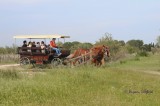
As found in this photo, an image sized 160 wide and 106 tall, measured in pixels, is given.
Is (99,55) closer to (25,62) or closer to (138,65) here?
(25,62)

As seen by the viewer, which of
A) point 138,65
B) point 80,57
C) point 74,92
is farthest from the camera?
point 138,65

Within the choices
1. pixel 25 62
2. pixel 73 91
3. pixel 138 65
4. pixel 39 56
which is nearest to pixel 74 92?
pixel 73 91

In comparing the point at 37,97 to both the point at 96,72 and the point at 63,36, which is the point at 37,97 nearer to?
the point at 96,72

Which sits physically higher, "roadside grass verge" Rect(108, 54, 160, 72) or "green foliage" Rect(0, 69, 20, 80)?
"green foliage" Rect(0, 69, 20, 80)

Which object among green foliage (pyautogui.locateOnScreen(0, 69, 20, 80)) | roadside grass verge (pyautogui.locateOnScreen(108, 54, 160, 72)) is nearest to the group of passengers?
roadside grass verge (pyautogui.locateOnScreen(108, 54, 160, 72))

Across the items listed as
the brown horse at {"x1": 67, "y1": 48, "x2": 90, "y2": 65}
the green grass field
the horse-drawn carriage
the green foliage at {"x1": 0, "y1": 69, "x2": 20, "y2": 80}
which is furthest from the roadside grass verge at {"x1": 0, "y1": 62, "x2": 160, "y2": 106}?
the brown horse at {"x1": 67, "y1": 48, "x2": 90, "y2": 65}

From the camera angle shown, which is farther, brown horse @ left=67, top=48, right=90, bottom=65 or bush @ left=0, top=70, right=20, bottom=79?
brown horse @ left=67, top=48, right=90, bottom=65

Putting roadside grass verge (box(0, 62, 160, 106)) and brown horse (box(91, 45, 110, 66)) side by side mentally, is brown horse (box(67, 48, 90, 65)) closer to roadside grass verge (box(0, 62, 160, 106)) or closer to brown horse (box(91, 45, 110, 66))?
brown horse (box(91, 45, 110, 66))

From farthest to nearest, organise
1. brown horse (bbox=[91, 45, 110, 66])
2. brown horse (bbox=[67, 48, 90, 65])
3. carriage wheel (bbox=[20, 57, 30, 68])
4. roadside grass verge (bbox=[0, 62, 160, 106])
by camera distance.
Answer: brown horse (bbox=[67, 48, 90, 65]) < carriage wheel (bbox=[20, 57, 30, 68]) < brown horse (bbox=[91, 45, 110, 66]) < roadside grass verge (bbox=[0, 62, 160, 106])

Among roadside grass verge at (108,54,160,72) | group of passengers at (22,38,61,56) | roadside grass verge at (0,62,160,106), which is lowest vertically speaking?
roadside grass verge at (108,54,160,72)

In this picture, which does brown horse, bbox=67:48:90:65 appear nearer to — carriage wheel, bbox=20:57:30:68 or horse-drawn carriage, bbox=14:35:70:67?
horse-drawn carriage, bbox=14:35:70:67

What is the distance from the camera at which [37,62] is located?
2719 cm

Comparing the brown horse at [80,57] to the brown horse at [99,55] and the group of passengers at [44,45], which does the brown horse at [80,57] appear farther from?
the group of passengers at [44,45]

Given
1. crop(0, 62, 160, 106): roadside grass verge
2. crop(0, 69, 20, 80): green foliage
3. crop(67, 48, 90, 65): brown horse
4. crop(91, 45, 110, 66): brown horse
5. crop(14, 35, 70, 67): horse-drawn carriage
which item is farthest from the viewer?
crop(67, 48, 90, 65): brown horse
